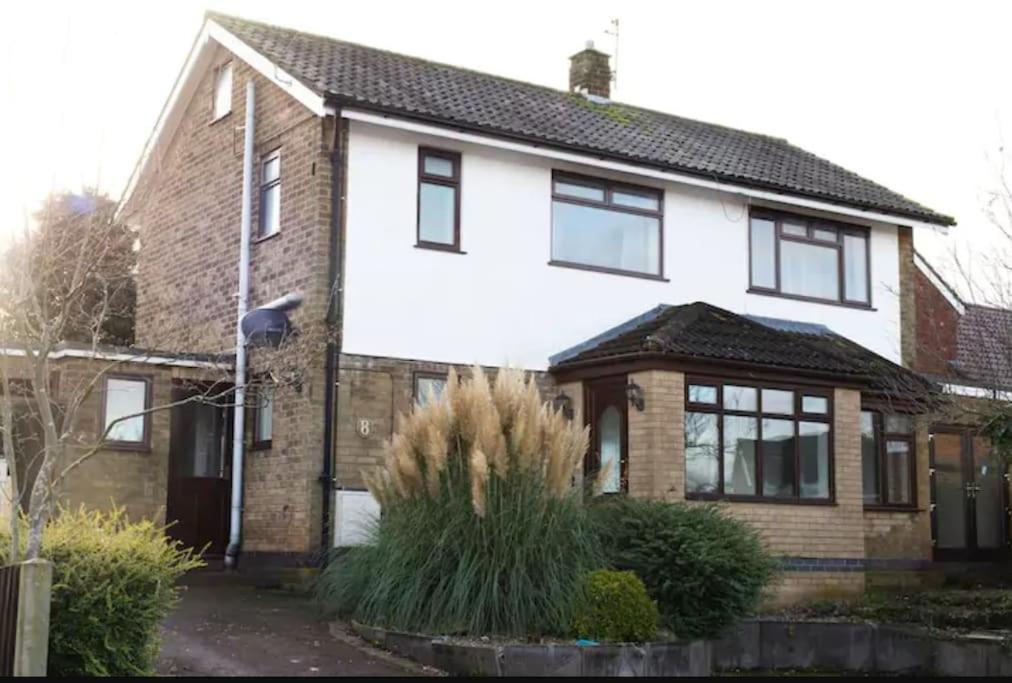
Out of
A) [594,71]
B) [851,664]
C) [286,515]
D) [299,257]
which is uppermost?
[594,71]

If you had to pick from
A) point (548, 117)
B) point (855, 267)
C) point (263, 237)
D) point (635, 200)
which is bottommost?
point (263, 237)

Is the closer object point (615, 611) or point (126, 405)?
point (615, 611)

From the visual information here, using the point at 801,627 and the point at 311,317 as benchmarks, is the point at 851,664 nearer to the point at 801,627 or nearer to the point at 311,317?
the point at 801,627

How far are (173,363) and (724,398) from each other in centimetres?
676

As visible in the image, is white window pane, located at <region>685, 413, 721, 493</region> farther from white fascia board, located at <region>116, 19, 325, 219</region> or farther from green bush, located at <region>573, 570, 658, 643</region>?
white fascia board, located at <region>116, 19, 325, 219</region>

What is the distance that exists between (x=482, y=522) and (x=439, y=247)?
560 centimetres

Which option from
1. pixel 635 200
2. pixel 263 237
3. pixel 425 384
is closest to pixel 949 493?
pixel 635 200

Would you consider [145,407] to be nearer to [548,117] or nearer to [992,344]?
[548,117]

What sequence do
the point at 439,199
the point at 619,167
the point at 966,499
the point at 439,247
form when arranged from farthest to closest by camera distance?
the point at 966,499
the point at 619,167
the point at 439,199
the point at 439,247

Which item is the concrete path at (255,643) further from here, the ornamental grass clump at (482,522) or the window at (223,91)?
the window at (223,91)

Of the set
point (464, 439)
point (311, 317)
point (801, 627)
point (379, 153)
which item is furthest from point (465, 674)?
point (379, 153)

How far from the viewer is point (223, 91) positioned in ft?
63.3

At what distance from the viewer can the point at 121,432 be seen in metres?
16.2

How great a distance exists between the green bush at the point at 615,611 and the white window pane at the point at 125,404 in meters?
6.77
